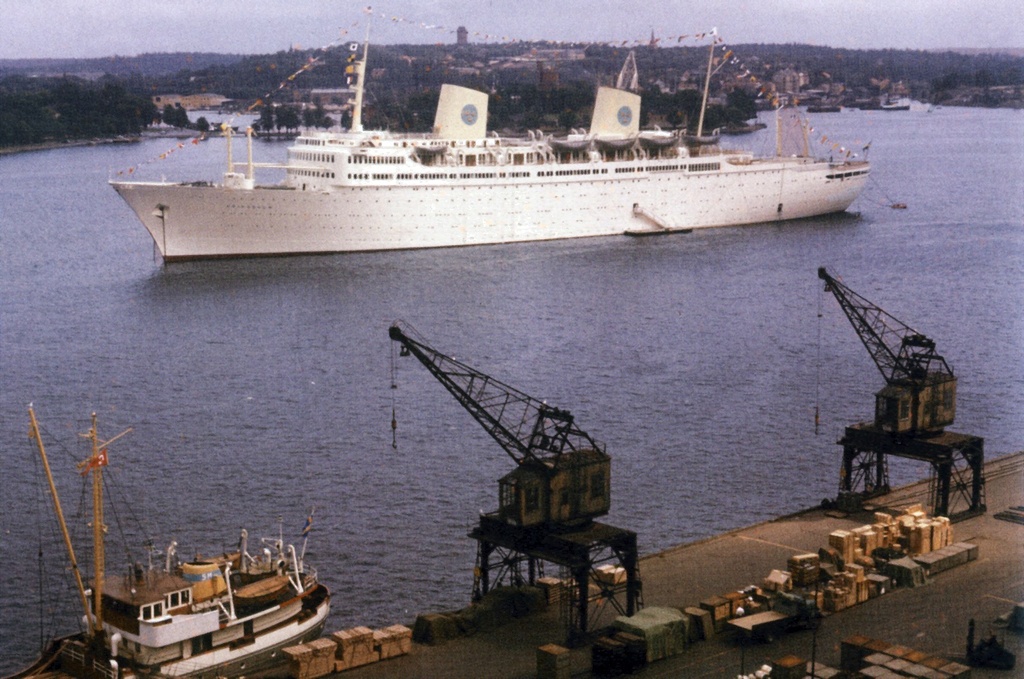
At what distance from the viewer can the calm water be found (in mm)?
32031

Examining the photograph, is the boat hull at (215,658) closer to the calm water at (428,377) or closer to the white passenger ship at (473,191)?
the calm water at (428,377)

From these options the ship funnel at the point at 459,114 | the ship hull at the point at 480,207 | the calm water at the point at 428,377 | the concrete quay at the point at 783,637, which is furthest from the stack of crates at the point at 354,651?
the ship funnel at the point at 459,114

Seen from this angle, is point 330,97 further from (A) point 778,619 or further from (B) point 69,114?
(A) point 778,619

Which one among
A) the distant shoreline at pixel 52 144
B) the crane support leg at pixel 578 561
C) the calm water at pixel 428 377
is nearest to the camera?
the crane support leg at pixel 578 561

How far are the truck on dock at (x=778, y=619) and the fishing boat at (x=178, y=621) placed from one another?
7633mm

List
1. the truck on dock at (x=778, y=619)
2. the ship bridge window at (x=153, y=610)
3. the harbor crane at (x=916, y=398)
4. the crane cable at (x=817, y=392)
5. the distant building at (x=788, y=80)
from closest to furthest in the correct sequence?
the ship bridge window at (x=153, y=610)
the truck on dock at (x=778, y=619)
the harbor crane at (x=916, y=398)
the crane cable at (x=817, y=392)
the distant building at (x=788, y=80)

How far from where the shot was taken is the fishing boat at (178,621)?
2362 cm

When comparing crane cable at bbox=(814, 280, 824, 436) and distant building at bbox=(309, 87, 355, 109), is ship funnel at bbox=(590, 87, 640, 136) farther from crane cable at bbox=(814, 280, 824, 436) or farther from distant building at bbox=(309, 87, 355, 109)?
distant building at bbox=(309, 87, 355, 109)

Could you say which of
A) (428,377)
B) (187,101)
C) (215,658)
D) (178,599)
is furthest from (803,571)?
(187,101)

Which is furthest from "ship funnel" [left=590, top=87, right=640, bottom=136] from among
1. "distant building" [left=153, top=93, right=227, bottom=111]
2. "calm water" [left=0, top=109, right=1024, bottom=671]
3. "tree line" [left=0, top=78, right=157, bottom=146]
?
"distant building" [left=153, top=93, right=227, bottom=111]

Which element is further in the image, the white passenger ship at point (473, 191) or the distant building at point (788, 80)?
the distant building at point (788, 80)

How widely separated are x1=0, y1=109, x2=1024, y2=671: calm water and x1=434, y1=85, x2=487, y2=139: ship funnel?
700cm

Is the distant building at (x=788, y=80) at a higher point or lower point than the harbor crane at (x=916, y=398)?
higher

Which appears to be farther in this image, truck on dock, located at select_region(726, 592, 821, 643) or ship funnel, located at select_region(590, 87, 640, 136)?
ship funnel, located at select_region(590, 87, 640, 136)
